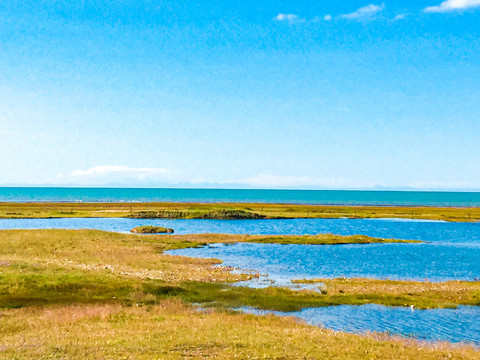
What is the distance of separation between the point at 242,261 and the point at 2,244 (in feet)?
103

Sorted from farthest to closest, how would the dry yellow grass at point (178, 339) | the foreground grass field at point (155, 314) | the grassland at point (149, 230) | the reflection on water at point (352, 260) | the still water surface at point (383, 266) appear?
1. the grassland at point (149, 230)
2. the reflection on water at point (352, 260)
3. the still water surface at point (383, 266)
4. the foreground grass field at point (155, 314)
5. the dry yellow grass at point (178, 339)

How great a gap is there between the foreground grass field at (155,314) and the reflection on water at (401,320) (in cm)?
174

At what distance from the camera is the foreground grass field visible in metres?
23.0

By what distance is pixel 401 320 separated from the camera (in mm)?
32594

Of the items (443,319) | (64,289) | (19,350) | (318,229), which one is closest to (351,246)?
(318,229)

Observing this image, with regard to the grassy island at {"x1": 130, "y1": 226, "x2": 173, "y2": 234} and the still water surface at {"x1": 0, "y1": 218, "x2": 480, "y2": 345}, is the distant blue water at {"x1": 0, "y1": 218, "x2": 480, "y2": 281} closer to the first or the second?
the still water surface at {"x1": 0, "y1": 218, "x2": 480, "y2": 345}

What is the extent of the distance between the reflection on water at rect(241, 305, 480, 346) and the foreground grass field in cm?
174

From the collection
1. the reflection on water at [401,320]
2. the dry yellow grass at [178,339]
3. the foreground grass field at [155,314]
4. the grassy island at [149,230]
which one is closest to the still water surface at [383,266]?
the reflection on water at [401,320]

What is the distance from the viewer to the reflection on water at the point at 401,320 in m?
29.5

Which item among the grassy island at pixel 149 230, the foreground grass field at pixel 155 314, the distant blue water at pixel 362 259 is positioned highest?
the foreground grass field at pixel 155 314

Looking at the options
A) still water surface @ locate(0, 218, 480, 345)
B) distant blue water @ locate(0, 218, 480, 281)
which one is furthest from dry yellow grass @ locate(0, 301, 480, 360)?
distant blue water @ locate(0, 218, 480, 281)

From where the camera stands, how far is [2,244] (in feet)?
197

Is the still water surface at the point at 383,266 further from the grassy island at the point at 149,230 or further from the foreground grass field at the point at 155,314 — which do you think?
the grassy island at the point at 149,230

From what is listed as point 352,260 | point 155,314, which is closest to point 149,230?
point 352,260
